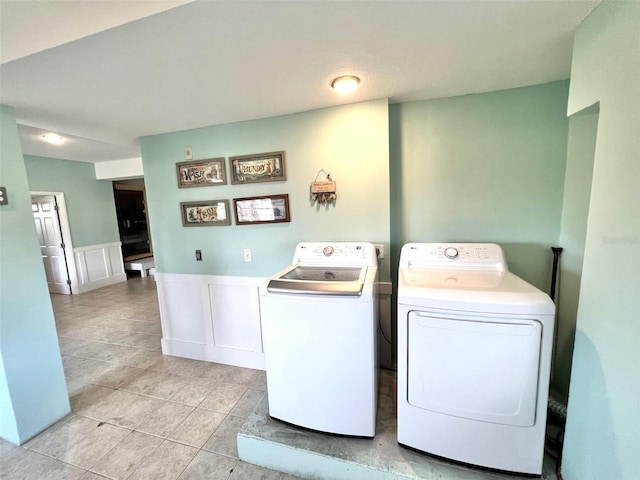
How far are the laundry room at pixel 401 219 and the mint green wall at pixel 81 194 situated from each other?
3219 mm

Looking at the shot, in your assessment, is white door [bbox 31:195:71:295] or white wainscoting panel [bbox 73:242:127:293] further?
white wainscoting panel [bbox 73:242:127:293]

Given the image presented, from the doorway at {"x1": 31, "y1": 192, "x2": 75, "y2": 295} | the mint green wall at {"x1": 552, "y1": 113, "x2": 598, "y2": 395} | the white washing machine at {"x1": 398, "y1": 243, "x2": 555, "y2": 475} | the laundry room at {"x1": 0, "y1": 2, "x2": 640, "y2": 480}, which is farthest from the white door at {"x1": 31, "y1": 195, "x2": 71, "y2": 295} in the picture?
the mint green wall at {"x1": 552, "y1": 113, "x2": 598, "y2": 395}

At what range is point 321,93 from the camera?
1714 mm

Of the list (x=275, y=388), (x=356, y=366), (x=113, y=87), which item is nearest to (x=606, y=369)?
(x=356, y=366)

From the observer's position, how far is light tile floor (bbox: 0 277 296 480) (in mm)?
1493

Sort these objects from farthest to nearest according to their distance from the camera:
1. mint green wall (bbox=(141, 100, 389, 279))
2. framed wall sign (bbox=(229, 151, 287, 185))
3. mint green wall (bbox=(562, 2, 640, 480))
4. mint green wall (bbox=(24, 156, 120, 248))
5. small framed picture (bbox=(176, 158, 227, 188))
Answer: mint green wall (bbox=(24, 156, 120, 248)) → small framed picture (bbox=(176, 158, 227, 188)) → framed wall sign (bbox=(229, 151, 287, 185)) → mint green wall (bbox=(141, 100, 389, 279)) → mint green wall (bbox=(562, 2, 640, 480))

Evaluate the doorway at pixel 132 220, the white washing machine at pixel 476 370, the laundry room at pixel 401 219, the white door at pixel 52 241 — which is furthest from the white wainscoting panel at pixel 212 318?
the doorway at pixel 132 220

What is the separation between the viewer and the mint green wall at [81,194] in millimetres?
4168

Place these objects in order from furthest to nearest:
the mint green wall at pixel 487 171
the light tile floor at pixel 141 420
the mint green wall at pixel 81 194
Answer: the mint green wall at pixel 81 194 < the mint green wall at pixel 487 171 < the light tile floor at pixel 141 420

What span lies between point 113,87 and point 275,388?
201cm

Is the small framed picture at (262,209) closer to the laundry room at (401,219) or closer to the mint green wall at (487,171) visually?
the laundry room at (401,219)

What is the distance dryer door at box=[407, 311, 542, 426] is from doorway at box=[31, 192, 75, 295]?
605 centimetres

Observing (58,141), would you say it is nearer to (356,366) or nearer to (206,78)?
(206,78)

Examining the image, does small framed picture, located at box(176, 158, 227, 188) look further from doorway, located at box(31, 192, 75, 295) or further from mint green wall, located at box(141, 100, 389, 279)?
doorway, located at box(31, 192, 75, 295)
